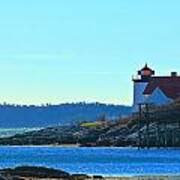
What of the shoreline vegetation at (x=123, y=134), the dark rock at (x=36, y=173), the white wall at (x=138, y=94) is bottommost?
the dark rock at (x=36, y=173)

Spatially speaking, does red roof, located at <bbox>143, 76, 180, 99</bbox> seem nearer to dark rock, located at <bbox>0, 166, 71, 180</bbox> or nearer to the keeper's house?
the keeper's house

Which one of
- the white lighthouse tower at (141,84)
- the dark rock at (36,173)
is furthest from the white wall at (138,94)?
the dark rock at (36,173)

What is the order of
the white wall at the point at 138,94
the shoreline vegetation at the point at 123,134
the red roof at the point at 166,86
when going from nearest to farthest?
the shoreline vegetation at the point at 123,134, the white wall at the point at 138,94, the red roof at the point at 166,86

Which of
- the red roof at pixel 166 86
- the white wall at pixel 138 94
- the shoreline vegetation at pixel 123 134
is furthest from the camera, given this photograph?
the red roof at pixel 166 86

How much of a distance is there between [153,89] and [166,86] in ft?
13.6

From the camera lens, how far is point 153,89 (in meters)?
172

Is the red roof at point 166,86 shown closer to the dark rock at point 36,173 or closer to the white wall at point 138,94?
the white wall at point 138,94

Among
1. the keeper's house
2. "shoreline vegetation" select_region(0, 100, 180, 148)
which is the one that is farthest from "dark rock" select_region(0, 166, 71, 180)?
the keeper's house

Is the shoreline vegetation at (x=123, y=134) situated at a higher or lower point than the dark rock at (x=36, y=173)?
higher

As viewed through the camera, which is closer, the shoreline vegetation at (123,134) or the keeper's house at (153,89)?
the shoreline vegetation at (123,134)

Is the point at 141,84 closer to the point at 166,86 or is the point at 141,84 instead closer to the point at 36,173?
the point at 166,86

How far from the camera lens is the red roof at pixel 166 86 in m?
173

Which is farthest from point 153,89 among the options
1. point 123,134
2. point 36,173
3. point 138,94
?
point 36,173

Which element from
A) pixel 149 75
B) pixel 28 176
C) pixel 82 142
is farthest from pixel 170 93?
pixel 28 176
